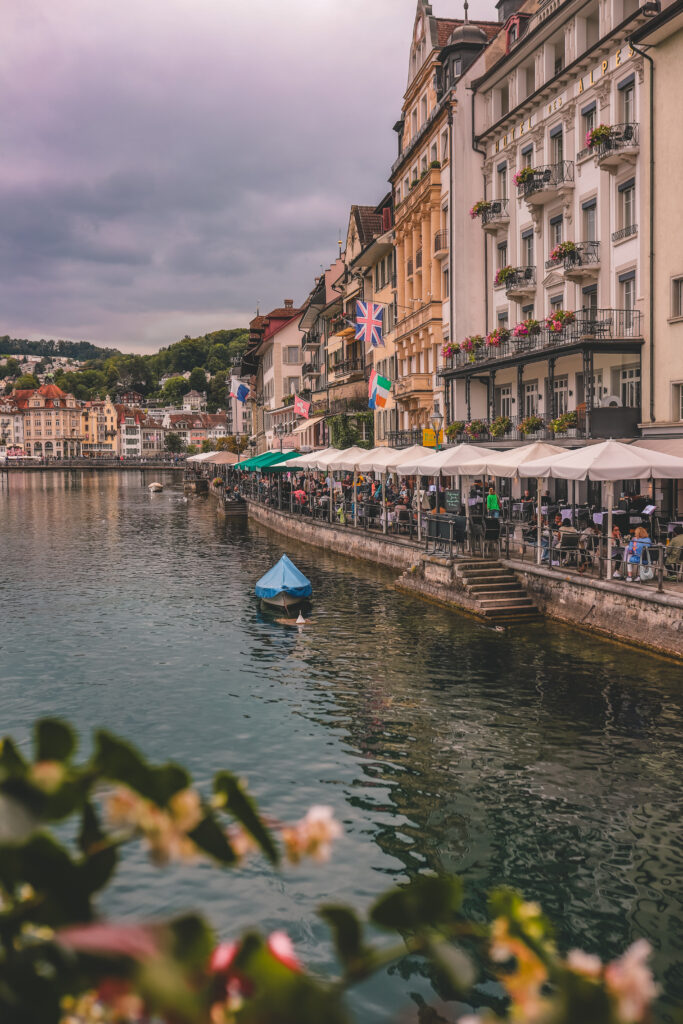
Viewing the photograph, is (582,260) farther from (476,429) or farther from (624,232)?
(476,429)

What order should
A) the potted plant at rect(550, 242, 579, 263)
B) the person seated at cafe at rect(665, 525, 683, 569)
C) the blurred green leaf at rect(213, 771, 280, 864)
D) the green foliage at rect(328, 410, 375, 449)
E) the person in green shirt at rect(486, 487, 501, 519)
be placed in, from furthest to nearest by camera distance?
the green foliage at rect(328, 410, 375, 449) → the potted plant at rect(550, 242, 579, 263) → the person in green shirt at rect(486, 487, 501, 519) → the person seated at cafe at rect(665, 525, 683, 569) → the blurred green leaf at rect(213, 771, 280, 864)

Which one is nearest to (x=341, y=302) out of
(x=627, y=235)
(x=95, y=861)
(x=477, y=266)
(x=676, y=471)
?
(x=477, y=266)

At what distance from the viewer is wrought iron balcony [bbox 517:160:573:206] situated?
33906mm

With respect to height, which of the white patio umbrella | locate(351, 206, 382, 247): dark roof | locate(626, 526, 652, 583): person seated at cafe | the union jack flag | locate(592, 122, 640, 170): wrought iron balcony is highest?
locate(351, 206, 382, 247): dark roof

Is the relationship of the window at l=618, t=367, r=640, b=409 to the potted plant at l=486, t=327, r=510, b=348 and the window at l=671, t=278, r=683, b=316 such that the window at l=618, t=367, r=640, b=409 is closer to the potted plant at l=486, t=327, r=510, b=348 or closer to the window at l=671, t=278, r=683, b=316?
the window at l=671, t=278, r=683, b=316

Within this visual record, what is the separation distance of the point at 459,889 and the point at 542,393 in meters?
37.0

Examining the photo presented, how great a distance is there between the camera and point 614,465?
65.2 ft

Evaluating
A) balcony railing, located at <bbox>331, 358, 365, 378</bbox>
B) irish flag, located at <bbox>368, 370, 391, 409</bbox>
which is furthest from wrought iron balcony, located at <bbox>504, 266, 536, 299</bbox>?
balcony railing, located at <bbox>331, 358, 365, 378</bbox>

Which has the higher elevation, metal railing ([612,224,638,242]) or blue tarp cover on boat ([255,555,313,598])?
metal railing ([612,224,638,242])

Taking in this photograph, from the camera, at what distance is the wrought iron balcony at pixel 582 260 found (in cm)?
3194

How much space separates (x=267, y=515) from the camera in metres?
55.0

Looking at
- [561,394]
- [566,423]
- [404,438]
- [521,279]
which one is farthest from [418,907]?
[404,438]

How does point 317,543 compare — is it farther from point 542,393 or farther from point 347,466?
point 542,393

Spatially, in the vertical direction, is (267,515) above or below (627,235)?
below
